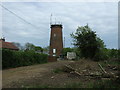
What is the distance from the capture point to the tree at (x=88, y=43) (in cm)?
3086

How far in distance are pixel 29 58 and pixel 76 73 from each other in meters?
16.0

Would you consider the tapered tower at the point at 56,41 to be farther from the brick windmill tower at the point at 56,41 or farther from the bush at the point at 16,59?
the bush at the point at 16,59

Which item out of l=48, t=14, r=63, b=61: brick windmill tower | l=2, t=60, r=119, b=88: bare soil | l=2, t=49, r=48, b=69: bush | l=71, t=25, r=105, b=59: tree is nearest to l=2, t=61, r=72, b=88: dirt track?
l=2, t=60, r=119, b=88: bare soil

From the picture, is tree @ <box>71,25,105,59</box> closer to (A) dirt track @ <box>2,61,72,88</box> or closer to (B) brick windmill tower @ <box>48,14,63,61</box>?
(A) dirt track @ <box>2,61,72,88</box>

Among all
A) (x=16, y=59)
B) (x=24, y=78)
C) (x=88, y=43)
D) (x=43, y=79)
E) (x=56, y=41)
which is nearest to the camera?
(x=43, y=79)

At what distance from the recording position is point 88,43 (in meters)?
30.7

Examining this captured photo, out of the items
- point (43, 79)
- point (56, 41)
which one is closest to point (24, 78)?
point (43, 79)

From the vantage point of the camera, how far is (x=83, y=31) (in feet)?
108

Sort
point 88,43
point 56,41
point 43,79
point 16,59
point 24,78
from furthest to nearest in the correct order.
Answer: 1. point 56,41
2. point 88,43
3. point 16,59
4. point 24,78
5. point 43,79

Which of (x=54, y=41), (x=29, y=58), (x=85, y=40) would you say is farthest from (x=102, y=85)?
(x=54, y=41)

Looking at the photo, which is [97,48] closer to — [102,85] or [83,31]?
[83,31]

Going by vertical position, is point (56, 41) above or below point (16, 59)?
above

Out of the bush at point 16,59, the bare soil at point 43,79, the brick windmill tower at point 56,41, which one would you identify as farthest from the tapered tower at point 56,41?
the bare soil at point 43,79

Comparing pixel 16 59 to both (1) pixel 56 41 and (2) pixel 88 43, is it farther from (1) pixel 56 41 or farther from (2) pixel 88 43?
(1) pixel 56 41
